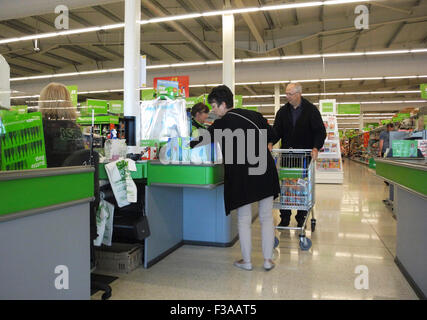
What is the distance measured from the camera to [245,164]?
2.96 meters

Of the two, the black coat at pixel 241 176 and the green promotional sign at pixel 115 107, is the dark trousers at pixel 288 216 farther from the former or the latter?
the green promotional sign at pixel 115 107

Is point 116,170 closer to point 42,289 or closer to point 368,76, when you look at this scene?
point 42,289

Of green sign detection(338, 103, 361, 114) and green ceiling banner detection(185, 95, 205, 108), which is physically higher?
green sign detection(338, 103, 361, 114)

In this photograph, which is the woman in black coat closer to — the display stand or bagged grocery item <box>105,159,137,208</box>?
bagged grocery item <box>105,159,137,208</box>

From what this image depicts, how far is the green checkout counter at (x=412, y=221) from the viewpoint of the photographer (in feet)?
7.73

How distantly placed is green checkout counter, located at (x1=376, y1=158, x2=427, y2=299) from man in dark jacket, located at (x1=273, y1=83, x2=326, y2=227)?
1.14m

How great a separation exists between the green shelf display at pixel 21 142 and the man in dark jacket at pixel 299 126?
305cm

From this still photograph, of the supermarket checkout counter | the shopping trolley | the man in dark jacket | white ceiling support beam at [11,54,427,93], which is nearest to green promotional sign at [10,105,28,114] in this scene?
the supermarket checkout counter

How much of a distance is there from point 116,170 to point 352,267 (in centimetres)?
230

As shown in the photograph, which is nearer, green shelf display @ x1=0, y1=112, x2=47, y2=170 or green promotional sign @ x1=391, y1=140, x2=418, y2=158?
green shelf display @ x1=0, y1=112, x2=47, y2=170

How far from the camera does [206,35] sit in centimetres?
1066

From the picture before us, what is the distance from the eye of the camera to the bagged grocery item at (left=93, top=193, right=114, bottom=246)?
273cm

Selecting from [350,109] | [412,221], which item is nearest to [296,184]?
[412,221]

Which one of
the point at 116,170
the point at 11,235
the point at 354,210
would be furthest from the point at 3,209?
the point at 354,210
